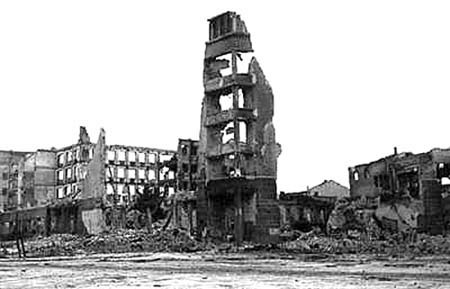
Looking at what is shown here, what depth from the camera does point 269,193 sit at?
44.8m

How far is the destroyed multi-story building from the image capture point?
1769 inches

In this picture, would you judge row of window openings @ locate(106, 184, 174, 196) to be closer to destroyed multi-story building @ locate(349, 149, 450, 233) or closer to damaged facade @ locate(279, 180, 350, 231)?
damaged facade @ locate(279, 180, 350, 231)

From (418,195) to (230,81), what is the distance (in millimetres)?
15547

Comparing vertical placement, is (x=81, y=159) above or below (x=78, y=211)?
above

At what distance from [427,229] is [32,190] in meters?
55.0

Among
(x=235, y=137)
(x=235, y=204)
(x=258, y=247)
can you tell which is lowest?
(x=258, y=247)

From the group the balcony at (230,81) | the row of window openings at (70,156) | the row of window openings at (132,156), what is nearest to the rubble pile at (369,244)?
the balcony at (230,81)

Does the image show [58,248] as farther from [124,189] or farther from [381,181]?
[124,189]

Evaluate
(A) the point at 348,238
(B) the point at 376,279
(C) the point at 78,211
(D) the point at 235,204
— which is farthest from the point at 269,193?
(B) the point at 376,279

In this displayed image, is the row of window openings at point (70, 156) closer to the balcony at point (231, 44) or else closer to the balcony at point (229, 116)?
the balcony at point (229, 116)

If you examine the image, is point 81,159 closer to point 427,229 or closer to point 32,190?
point 32,190

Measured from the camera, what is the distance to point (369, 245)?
34969 mm

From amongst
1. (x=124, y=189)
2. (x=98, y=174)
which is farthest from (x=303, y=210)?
(x=124, y=189)

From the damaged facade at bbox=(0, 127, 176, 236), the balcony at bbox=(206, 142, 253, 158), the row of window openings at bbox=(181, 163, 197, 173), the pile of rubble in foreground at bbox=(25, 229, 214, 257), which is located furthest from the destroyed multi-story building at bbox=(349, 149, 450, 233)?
the damaged facade at bbox=(0, 127, 176, 236)
